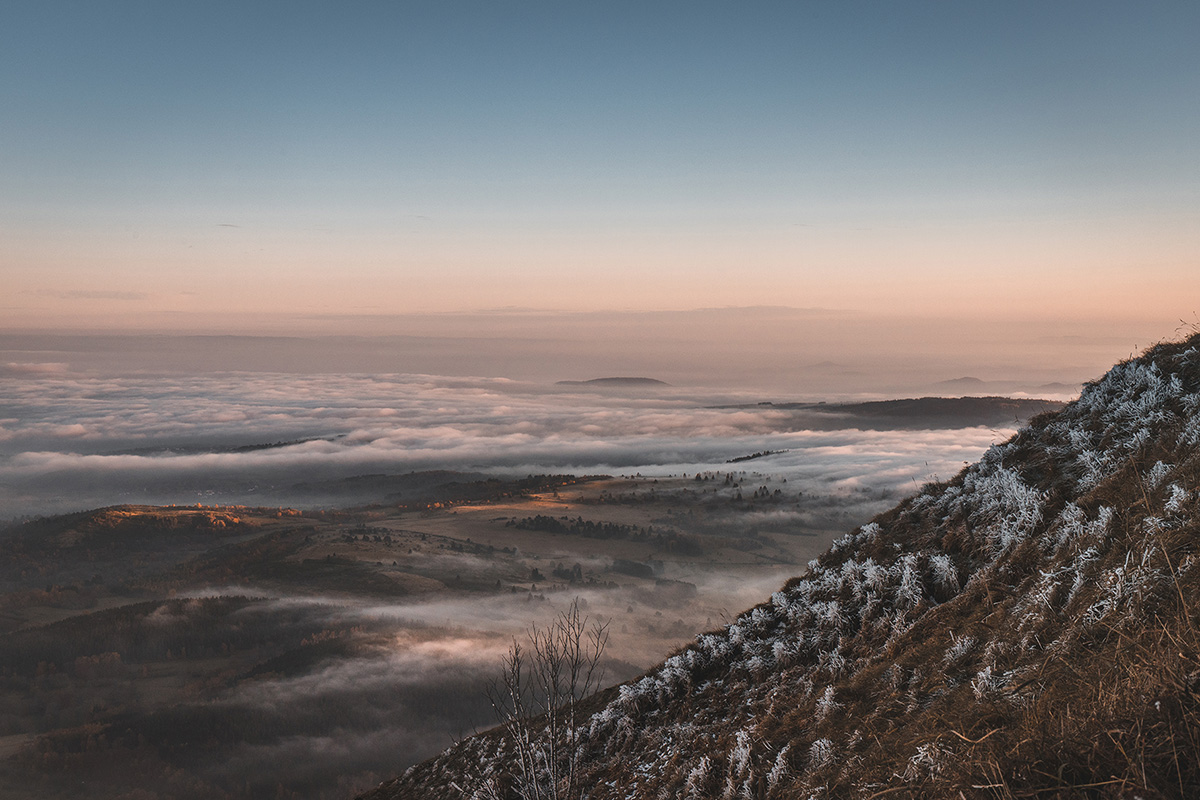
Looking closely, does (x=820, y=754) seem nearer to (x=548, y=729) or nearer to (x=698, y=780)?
(x=698, y=780)

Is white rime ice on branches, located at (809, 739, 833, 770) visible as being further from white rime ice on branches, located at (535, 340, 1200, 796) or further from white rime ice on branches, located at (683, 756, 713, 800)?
white rime ice on branches, located at (683, 756, 713, 800)

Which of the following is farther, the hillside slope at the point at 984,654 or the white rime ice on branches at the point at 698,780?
the white rime ice on branches at the point at 698,780

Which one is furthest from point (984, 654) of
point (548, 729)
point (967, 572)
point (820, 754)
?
point (548, 729)

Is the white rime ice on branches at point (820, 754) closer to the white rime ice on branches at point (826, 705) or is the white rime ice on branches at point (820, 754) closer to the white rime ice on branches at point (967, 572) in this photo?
the white rime ice on branches at point (967, 572)

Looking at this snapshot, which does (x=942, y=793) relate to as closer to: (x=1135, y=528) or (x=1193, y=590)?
(x=1193, y=590)

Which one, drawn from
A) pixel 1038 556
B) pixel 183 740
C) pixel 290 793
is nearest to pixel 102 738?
pixel 183 740

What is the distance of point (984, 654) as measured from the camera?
9.80 m

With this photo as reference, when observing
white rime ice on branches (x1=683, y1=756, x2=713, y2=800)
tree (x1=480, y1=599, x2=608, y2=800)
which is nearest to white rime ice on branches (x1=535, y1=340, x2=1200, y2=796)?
white rime ice on branches (x1=683, y1=756, x2=713, y2=800)

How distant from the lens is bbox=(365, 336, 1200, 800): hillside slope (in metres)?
4.02

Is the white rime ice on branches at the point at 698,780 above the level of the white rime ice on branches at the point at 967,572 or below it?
below

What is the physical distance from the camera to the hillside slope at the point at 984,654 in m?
4.02

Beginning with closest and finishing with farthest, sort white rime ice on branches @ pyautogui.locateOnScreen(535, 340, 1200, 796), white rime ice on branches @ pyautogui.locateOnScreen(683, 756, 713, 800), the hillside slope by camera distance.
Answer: the hillside slope
white rime ice on branches @ pyautogui.locateOnScreen(535, 340, 1200, 796)
white rime ice on branches @ pyautogui.locateOnScreen(683, 756, 713, 800)

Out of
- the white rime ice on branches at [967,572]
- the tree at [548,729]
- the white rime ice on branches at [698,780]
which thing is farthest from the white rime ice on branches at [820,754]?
the tree at [548,729]

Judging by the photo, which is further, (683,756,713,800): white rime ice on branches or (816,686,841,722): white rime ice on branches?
(683,756,713,800): white rime ice on branches
